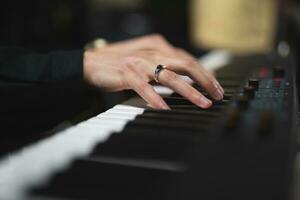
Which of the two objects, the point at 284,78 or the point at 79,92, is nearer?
the point at 284,78

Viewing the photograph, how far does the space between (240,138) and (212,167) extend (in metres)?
0.09

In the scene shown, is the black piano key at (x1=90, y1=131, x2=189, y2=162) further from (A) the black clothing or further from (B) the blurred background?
(B) the blurred background

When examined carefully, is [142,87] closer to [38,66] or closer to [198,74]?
[198,74]

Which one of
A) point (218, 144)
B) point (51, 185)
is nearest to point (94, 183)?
point (51, 185)

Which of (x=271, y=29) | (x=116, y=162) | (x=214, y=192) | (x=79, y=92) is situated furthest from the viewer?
(x=271, y=29)

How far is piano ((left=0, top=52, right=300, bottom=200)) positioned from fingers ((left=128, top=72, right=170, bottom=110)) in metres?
0.07

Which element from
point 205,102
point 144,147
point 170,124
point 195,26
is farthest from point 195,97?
point 195,26

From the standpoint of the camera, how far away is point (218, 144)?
0.54 m

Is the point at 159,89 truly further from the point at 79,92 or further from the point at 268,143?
the point at 268,143

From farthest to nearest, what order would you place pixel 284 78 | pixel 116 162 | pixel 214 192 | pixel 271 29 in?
pixel 271 29
pixel 284 78
pixel 116 162
pixel 214 192

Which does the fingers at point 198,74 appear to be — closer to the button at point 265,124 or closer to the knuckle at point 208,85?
the knuckle at point 208,85

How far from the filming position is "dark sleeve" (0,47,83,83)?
95 cm

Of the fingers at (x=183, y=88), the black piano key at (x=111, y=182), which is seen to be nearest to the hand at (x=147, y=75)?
the fingers at (x=183, y=88)

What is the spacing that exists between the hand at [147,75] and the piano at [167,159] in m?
0.08
